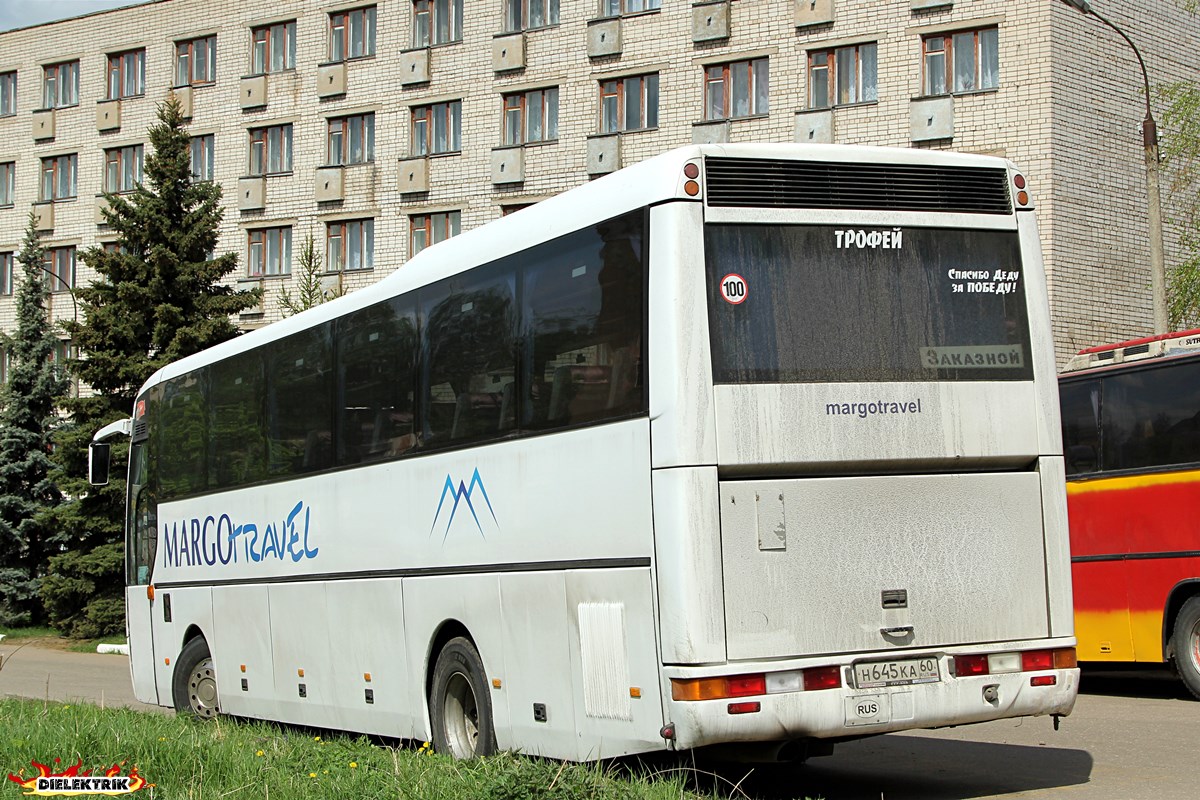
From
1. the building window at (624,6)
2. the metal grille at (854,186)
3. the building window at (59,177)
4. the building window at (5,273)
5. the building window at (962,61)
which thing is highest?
the building window at (624,6)

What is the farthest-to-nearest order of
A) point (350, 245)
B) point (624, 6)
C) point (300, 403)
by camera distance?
point (350, 245) < point (624, 6) < point (300, 403)

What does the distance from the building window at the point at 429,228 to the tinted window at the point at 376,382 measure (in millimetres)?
30407

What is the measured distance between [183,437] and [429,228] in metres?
27.9

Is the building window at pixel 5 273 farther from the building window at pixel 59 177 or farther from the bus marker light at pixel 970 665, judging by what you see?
the bus marker light at pixel 970 665

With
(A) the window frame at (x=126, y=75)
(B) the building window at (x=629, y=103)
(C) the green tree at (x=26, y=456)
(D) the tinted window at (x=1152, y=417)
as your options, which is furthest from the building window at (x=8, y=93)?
(D) the tinted window at (x=1152, y=417)

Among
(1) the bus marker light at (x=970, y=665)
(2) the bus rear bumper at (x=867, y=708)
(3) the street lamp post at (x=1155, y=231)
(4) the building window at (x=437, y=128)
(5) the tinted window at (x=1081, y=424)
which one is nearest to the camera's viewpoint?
(2) the bus rear bumper at (x=867, y=708)

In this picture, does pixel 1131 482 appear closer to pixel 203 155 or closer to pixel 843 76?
pixel 843 76

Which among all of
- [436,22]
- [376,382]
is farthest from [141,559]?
[436,22]

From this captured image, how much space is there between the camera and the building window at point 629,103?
129 feet

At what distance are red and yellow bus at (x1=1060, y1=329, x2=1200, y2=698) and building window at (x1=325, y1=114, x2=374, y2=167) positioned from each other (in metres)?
31.0

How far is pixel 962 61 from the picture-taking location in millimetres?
35188

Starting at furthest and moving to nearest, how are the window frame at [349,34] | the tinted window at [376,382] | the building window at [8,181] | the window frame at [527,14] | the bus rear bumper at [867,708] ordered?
the building window at [8,181]
the window frame at [349,34]
the window frame at [527,14]
the tinted window at [376,382]
the bus rear bumper at [867,708]

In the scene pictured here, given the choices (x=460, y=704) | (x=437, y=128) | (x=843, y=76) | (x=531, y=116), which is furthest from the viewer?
(x=437, y=128)

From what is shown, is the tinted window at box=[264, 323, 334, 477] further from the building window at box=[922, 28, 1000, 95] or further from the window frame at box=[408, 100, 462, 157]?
the window frame at box=[408, 100, 462, 157]
